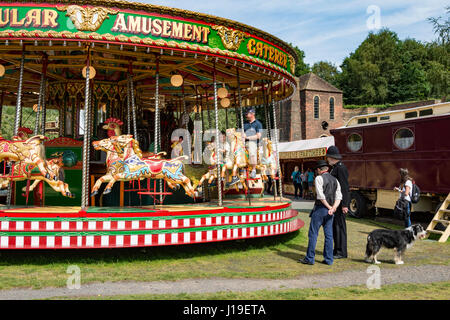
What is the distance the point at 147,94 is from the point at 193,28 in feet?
28.3

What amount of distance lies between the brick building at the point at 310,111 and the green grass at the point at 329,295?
4090 cm

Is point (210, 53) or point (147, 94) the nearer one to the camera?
point (210, 53)

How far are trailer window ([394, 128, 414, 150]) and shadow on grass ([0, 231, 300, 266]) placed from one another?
23.2ft

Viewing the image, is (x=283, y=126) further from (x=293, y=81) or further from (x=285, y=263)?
(x=285, y=263)

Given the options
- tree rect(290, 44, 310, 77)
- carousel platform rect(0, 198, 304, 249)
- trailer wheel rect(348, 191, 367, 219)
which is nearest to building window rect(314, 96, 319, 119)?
tree rect(290, 44, 310, 77)

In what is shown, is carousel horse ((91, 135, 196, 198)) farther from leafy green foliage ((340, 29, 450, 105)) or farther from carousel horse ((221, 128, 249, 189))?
leafy green foliage ((340, 29, 450, 105))

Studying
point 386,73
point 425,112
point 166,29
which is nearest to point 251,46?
point 166,29

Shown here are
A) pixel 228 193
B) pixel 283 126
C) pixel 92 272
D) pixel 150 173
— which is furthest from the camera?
pixel 283 126

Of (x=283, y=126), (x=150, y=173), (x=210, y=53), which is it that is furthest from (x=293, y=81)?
(x=283, y=126)

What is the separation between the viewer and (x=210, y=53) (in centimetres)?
841

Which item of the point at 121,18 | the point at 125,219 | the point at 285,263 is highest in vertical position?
the point at 121,18

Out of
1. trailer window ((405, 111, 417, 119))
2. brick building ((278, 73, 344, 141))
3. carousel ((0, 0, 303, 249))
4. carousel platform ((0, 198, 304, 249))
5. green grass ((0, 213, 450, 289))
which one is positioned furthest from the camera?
brick building ((278, 73, 344, 141))

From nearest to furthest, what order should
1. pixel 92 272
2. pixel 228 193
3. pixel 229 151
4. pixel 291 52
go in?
1. pixel 92 272
2. pixel 229 151
3. pixel 291 52
4. pixel 228 193

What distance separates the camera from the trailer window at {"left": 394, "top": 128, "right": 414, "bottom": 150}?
1368 centimetres
